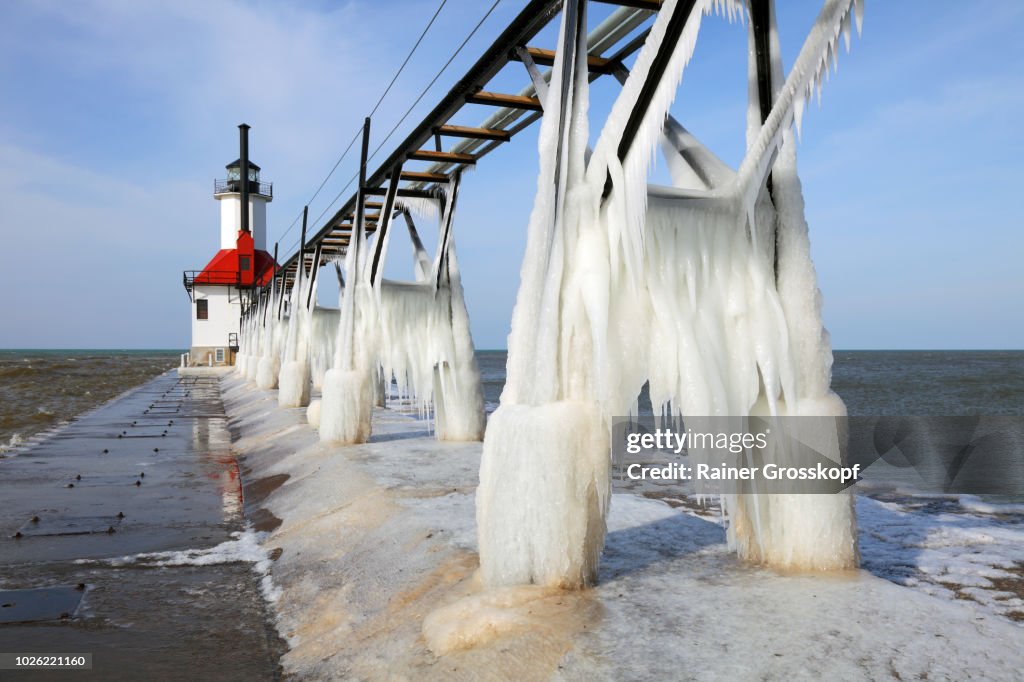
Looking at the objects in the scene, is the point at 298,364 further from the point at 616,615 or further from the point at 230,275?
the point at 230,275

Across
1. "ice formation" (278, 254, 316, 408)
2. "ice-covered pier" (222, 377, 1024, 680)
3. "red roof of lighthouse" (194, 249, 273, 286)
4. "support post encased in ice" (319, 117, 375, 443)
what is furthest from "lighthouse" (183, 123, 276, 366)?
"ice-covered pier" (222, 377, 1024, 680)

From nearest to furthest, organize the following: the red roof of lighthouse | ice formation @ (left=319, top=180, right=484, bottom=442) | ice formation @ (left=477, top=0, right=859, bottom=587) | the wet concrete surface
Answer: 1. ice formation @ (left=477, top=0, right=859, bottom=587)
2. the wet concrete surface
3. ice formation @ (left=319, top=180, right=484, bottom=442)
4. the red roof of lighthouse

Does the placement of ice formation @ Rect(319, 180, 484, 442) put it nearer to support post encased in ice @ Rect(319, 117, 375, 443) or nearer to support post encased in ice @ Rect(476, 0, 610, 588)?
support post encased in ice @ Rect(319, 117, 375, 443)

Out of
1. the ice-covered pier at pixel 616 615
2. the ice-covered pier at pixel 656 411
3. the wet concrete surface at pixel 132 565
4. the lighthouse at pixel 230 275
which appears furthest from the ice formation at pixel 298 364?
the lighthouse at pixel 230 275

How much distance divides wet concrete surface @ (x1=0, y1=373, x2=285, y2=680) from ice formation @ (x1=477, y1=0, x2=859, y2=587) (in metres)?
2.25

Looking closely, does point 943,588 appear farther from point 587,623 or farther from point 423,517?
point 423,517

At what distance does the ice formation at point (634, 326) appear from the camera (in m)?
4.86

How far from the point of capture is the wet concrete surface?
568 cm

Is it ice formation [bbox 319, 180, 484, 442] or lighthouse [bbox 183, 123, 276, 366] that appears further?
Result: lighthouse [bbox 183, 123, 276, 366]

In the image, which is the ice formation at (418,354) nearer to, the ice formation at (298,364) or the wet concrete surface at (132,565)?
the wet concrete surface at (132,565)

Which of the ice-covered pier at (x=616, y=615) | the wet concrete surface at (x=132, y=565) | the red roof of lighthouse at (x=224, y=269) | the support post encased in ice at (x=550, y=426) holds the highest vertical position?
the red roof of lighthouse at (x=224, y=269)

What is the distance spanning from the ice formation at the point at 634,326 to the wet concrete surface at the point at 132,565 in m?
2.25

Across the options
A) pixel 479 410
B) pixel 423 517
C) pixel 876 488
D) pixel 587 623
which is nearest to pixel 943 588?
pixel 587 623

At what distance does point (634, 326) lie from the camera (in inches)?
195
